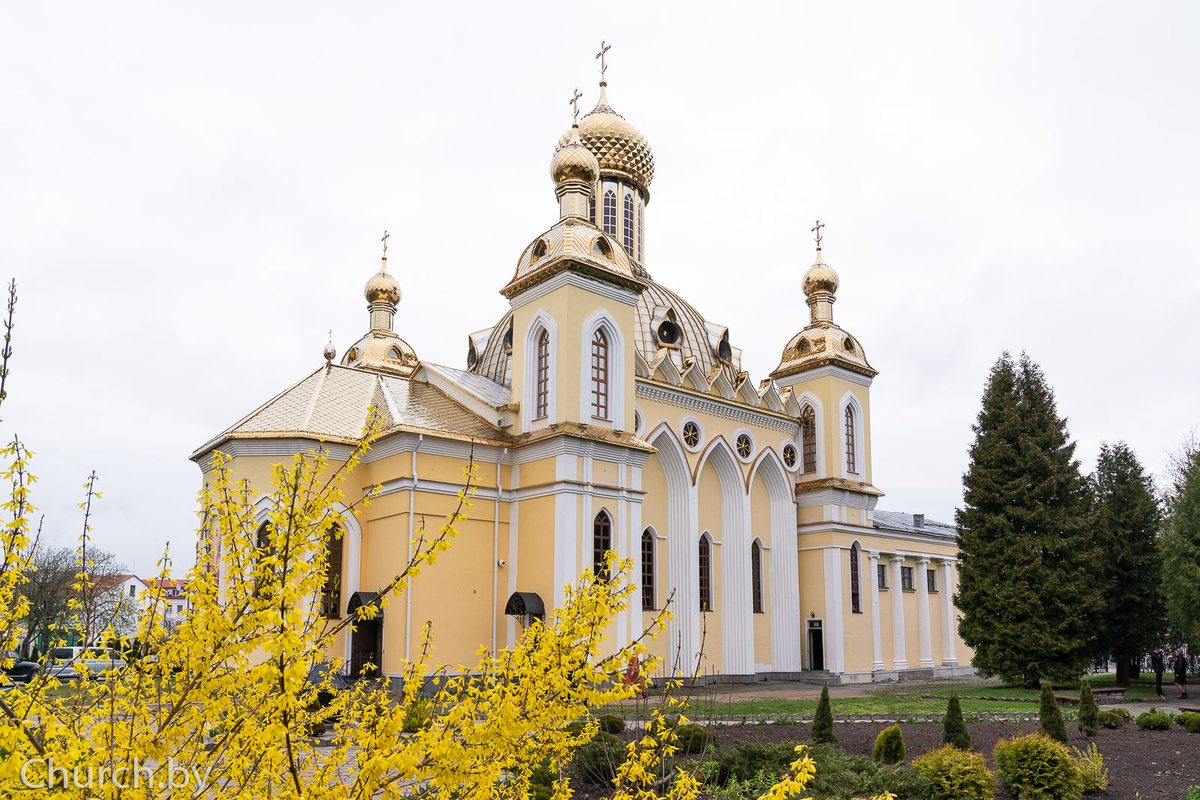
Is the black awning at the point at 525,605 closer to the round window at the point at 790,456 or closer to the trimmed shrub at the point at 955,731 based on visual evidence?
the trimmed shrub at the point at 955,731

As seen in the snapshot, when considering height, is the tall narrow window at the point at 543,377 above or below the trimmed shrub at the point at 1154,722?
above

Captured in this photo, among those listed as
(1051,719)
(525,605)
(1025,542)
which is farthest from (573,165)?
(1051,719)

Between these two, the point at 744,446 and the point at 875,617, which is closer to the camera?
the point at 744,446

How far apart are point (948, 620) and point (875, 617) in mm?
5233

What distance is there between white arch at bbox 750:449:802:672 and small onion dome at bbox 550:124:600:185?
372 inches

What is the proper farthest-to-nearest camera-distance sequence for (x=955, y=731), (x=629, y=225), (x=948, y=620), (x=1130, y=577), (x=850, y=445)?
(x=948, y=620), (x=629, y=225), (x=850, y=445), (x=1130, y=577), (x=955, y=731)

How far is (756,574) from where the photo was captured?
26625 millimetres

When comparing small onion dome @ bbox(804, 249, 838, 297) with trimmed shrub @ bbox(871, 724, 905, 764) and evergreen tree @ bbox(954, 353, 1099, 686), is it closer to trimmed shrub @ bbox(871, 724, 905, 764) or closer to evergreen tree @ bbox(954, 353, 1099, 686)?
evergreen tree @ bbox(954, 353, 1099, 686)

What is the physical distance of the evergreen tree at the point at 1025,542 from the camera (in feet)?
74.1

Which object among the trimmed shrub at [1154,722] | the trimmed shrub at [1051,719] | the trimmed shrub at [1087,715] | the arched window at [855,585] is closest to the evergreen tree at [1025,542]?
the arched window at [855,585]

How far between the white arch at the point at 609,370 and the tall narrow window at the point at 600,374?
3.0 inches

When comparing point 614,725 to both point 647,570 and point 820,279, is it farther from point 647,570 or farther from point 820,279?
point 820,279

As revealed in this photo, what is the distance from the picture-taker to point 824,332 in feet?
97.7

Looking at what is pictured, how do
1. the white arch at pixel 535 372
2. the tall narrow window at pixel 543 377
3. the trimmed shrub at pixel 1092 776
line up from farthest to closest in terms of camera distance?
the tall narrow window at pixel 543 377 < the white arch at pixel 535 372 < the trimmed shrub at pixel 1092 776
